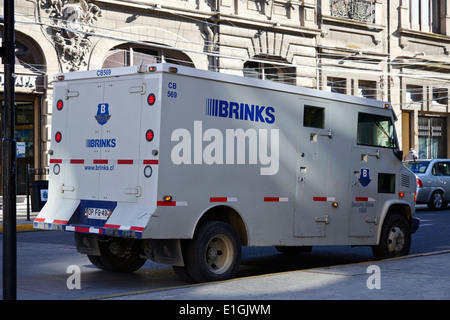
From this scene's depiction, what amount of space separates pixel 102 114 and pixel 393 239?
17.0ft

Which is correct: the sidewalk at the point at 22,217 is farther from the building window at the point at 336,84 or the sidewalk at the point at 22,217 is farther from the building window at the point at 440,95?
the building window at the point at 440,95

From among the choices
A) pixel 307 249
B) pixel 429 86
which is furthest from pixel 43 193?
pixel 429 86

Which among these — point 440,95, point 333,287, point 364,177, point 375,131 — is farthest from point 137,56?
point 333,287

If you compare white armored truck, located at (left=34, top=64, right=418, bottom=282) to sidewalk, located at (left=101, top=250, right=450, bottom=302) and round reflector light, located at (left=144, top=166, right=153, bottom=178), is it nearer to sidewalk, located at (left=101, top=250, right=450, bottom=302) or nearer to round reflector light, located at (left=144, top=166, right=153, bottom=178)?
round reflector light, located at (left=144, top=166, right=153, bottom=178)

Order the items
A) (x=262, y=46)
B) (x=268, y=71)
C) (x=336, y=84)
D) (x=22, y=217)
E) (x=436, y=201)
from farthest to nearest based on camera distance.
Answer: (x=336, y=84), (x=268, y=71), (x=262, y=46), (x=436, y=201), (x=22, y=217)

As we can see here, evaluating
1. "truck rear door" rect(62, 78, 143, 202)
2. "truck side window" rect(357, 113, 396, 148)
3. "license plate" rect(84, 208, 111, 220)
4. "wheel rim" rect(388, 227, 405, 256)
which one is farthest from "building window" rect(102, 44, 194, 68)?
"license plate" rect(84, 208, 111, 220)

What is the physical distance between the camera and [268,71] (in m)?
28.1

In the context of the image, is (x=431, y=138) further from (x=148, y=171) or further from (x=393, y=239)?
(x=148, y=171)

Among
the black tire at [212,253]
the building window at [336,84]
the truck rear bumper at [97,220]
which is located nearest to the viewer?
the truck rear bumper at [97,220]

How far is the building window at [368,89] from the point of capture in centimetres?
3191

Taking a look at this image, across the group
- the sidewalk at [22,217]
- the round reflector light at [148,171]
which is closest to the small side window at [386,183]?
the round reflector light at [148,171]

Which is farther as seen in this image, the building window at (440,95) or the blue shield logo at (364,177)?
the building window at (440,95)

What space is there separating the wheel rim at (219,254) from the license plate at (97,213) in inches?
52.4

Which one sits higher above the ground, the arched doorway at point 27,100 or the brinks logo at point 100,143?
the arched doorway at point 27,100
